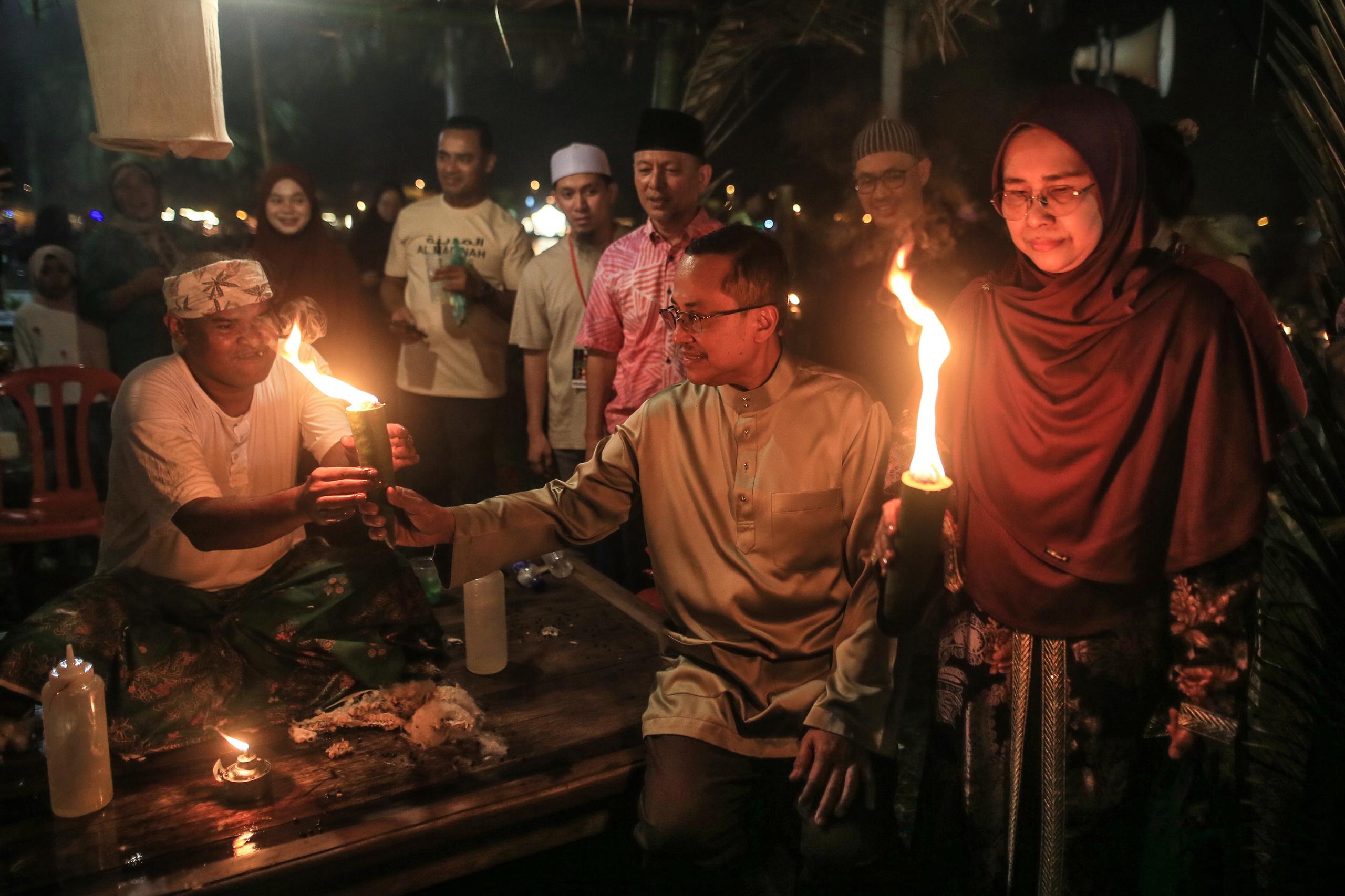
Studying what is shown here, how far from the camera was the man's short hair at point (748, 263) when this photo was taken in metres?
2.79

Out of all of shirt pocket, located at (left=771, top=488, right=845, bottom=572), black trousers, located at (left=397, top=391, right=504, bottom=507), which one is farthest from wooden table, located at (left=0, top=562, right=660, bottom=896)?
black trousers, located at (left=397, top=391, right=504, bottom=507)

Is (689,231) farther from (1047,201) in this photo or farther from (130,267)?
(130,267)

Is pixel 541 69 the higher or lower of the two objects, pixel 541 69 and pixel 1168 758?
the higher

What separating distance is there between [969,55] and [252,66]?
11190 mm

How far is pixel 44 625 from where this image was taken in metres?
2.95

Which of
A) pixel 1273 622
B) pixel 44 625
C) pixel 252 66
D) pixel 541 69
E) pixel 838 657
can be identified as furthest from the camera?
pixel 252 66

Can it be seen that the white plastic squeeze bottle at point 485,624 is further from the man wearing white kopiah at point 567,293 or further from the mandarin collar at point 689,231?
the mandarin collar at point 689,231

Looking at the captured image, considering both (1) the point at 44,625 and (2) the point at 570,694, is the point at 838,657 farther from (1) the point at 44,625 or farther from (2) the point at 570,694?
(1) the point at 44,625

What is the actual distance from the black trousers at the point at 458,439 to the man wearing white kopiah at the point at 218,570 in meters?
2.07

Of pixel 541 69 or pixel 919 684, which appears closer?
pixel 919 684

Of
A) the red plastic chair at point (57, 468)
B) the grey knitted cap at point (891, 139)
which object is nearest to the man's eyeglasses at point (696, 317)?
the grey knitted cap at point (891, 139)

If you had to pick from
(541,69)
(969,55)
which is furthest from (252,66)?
(969,55)

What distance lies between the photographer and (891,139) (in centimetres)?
390

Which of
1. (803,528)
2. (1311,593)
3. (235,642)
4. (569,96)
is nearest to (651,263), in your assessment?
(803,528)
